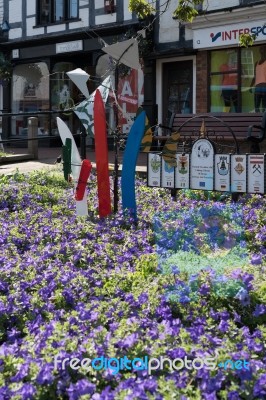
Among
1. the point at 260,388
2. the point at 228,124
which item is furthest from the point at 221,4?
the point at 260,388

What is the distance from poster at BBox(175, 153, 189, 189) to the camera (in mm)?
5539

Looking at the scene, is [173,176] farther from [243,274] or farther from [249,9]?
[249,9]

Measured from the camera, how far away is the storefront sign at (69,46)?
15471 mm

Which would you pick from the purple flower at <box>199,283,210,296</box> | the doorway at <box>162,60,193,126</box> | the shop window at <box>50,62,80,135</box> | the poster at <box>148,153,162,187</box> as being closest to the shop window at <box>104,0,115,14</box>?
the doorway at <box>162,60,193,126</box>

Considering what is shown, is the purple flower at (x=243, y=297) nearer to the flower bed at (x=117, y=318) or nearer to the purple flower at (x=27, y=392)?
the flower bed at (x=117, y=318)

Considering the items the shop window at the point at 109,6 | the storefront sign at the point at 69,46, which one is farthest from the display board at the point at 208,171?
the storefront sign at the point at 69,46

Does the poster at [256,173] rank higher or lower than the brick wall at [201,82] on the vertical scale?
lower

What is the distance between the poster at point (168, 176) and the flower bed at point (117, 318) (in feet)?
4.28

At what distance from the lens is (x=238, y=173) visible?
5.29m

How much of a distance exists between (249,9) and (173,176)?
735 cm

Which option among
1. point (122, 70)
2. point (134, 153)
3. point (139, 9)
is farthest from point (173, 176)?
point (122, 70)

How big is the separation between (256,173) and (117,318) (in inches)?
116

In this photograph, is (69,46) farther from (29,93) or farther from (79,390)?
(79,390)

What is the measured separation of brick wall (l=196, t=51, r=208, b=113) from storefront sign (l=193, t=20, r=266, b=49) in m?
0.28
